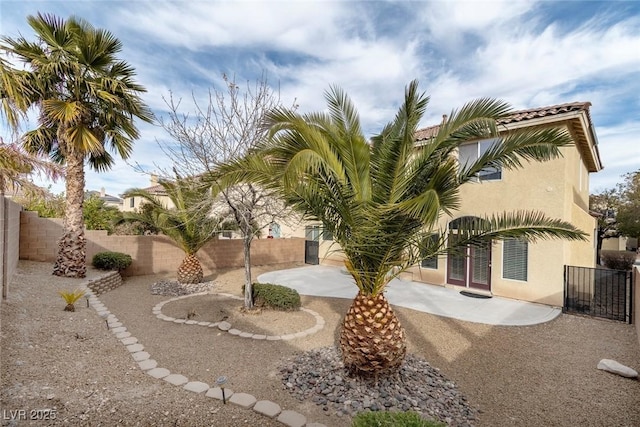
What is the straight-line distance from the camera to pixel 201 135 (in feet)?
30.1

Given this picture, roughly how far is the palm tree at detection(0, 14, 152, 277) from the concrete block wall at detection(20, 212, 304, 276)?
9.11 ft

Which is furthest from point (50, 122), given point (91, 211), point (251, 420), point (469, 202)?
point (469, 202)

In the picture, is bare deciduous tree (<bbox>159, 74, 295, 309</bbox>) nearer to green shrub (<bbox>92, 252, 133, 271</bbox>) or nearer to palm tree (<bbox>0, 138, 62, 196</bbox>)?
palm tree (<bbox>0, 138, 62, 196</bbox>)

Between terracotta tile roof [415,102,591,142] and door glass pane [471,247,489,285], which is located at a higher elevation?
terracotta tile roof [415,102,591,142]

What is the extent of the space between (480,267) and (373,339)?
959 centimetres

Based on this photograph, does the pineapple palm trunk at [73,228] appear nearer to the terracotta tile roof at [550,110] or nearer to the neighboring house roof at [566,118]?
the neighboring house roof at [566,118]

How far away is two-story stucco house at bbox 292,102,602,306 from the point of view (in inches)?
418

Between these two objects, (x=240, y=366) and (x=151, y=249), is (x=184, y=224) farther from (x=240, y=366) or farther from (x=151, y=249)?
(x=240, y=366)

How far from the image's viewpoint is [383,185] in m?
5.05

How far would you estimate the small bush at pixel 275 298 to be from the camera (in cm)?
948

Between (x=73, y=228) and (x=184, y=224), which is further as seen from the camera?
(x=184, y=224)

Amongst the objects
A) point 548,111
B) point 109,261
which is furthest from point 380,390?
point 109,261

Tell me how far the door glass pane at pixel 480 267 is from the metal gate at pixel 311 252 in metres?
10.5

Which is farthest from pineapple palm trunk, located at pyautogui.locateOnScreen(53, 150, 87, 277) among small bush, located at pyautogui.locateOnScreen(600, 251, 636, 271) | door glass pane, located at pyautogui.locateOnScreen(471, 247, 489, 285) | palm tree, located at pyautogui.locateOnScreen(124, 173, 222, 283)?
small bush, located at pyautogui.locateOnScreen(600, 251, 636, 271)
